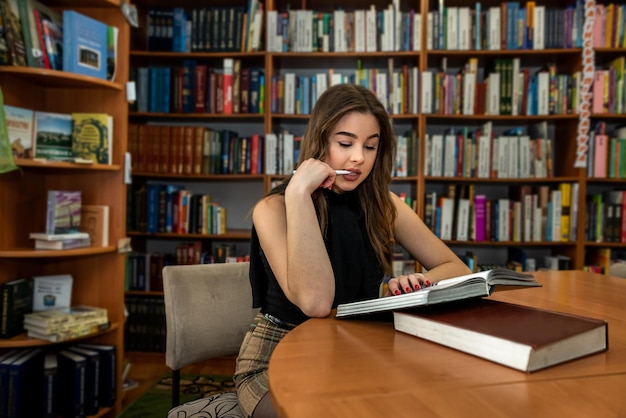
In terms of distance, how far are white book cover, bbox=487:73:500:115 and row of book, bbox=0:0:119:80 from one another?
2.07m

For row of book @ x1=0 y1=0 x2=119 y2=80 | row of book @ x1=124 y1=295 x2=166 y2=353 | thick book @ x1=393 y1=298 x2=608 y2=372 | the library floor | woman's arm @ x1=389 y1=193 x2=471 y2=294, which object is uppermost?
row of book @ x1=0 y1=0 x2=119 y2=80

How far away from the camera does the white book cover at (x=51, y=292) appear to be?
7.10 feet

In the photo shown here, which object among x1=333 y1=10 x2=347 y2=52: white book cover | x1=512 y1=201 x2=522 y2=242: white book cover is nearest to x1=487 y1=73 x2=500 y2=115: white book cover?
x1=512 y1=201 x2=522 y2=242: white book cover

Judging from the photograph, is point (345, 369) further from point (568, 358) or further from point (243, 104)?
point (243, 104)

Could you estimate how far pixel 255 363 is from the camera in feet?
3.44

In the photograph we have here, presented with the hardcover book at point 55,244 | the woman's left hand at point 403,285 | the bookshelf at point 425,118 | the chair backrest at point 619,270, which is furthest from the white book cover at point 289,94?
the woman's left hand at point 403,285

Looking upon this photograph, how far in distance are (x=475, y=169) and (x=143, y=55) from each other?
217 centimetres

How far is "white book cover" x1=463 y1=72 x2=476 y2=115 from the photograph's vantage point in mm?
3002

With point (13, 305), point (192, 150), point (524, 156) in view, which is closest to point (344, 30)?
point (192, 150)

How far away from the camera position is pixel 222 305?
1.30m

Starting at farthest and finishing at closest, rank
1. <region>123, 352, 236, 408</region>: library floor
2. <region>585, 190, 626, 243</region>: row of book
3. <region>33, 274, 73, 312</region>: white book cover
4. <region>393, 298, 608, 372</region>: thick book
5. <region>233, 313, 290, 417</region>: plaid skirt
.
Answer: <region>585, 190, 626, 243</region>: row of book
<region>123, 352, 236, 408</region>: library floor
<region>33, 274, 73, 312</region>: white book cover
<region>233, 313, 290, 417</region>: plaid skirt
<region>393, 298, 608, 372</region>: thick book

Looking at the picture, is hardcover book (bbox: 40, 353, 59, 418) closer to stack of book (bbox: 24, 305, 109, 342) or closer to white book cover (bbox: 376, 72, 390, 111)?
stack of book (bbox: 24, 305, 109, 342)

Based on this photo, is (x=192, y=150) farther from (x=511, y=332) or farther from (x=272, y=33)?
(x=511, y=332)

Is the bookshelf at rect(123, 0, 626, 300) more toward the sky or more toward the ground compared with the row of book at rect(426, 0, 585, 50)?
more toward the ground
